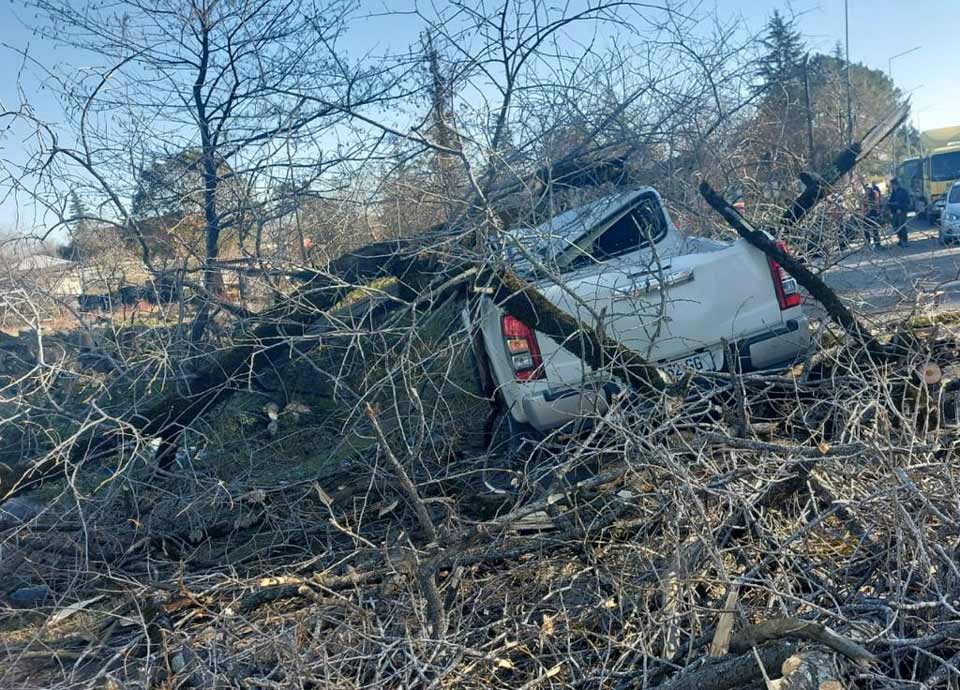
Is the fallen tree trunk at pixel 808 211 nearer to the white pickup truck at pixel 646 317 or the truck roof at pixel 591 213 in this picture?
the white pickup truck at pixel 646 317

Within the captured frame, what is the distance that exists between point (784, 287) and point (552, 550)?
97.3 inches

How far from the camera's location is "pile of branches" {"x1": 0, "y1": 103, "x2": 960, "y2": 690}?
2.82m

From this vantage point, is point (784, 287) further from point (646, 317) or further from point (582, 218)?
point (582, 218)

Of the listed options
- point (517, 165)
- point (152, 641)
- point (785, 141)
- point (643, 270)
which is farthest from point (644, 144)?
point (152, 641)

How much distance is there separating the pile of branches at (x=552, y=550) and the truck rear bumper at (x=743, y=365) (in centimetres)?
19

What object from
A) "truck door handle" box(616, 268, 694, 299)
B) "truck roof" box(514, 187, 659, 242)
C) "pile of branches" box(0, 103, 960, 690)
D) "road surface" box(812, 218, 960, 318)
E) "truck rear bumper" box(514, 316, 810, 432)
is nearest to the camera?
"pile of branches" box(0, 103, 960, 690)

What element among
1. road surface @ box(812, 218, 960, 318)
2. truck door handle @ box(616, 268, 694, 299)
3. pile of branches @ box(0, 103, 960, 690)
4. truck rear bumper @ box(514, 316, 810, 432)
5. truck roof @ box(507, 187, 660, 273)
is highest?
truck roof @ box(507, 187, 660, 273)

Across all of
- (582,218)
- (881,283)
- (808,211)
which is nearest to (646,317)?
(582,218)

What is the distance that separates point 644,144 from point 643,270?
1.51m

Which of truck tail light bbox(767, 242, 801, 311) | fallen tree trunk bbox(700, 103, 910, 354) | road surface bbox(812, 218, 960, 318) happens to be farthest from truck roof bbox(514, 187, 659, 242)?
road surface bbox(812, 218, 960, 318)

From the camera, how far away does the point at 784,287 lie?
500 centimetres

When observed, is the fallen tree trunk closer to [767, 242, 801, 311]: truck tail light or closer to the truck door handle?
[767, 242, 801, 311]: truck tail light

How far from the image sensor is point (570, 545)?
367 cm

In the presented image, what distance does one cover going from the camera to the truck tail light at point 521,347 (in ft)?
15.8
